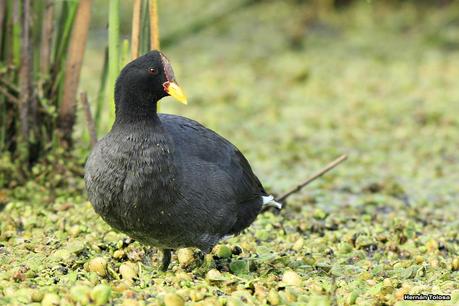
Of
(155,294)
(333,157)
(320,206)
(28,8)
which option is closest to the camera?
(155,294)

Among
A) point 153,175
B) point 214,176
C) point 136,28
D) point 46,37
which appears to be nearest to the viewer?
point 153,175

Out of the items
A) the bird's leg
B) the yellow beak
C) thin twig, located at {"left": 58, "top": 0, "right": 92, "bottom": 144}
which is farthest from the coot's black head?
thin twig, located at {"left": 58, "top": 0, "right": 92, "bottom": 144}

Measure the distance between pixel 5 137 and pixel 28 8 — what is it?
86 cm

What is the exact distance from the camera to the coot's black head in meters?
3.91

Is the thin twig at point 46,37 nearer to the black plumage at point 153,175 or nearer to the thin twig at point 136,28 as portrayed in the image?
the thin twig at point 136,28

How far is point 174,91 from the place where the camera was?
3904 mm

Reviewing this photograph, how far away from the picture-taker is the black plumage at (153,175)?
3826 millimetres

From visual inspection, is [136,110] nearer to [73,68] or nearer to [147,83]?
[147,83]

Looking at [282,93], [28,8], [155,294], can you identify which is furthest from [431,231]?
[282,93]

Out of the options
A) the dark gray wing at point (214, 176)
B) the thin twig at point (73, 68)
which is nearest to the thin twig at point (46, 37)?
the thin twig at point (73, 68)

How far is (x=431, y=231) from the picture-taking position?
5551 millimetres

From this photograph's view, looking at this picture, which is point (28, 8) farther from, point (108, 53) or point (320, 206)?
point (320, 206)

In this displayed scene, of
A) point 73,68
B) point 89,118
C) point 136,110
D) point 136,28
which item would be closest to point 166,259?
point 136,110

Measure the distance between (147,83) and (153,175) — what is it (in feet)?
1.38
